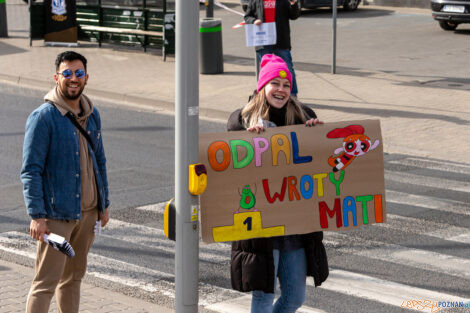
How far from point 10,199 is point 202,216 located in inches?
206

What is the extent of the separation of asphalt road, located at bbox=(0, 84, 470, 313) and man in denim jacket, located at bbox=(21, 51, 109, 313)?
161 centimetres

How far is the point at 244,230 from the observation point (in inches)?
214

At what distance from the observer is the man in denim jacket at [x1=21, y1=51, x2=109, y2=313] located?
540 cm

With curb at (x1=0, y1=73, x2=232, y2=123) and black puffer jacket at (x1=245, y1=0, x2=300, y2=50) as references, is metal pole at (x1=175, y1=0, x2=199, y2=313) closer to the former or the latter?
curb at (x1=0, y1=73, x2=232, y2=123)

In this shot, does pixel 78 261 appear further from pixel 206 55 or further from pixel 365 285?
pixel 206 55

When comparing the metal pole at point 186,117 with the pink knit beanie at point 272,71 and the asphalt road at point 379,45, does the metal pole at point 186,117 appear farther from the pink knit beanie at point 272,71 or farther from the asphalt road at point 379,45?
the asphalt road at point 379,45

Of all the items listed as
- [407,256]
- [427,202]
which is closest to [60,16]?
[427,202]

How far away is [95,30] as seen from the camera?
23.4 meters

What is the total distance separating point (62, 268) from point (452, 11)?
72.6ft

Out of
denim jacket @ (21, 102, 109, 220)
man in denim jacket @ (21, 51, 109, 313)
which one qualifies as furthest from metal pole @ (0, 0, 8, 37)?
denim jacket @ (21, 102, 109, 220)

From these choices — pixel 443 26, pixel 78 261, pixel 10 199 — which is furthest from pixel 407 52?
pixel 78 261

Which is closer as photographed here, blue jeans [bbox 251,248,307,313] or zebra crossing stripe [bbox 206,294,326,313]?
blue jeans [bbox 251,248,307,313]

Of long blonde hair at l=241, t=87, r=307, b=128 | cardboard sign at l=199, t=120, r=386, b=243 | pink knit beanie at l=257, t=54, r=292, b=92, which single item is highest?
pink knit beanie at l=257, t=54, r=292, b=92

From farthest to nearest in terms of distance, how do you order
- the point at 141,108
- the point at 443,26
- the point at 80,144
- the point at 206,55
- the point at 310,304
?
the point at 443,26 → the point at 206,55 → the point at 141,108 → the point at 310,304 → the point at 80,144
